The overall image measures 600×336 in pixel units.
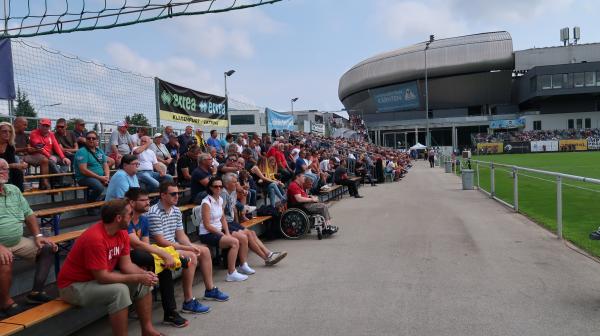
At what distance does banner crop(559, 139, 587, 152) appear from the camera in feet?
196

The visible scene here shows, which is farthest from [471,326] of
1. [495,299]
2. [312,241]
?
[312,241]

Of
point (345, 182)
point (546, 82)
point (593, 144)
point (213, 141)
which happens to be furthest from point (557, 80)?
point (213, 141)

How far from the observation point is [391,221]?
11.8m

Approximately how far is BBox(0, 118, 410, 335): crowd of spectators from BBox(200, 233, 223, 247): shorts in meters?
0.01

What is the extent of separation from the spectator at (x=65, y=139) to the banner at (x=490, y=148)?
191 feet

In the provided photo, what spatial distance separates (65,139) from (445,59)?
80076 millimetres

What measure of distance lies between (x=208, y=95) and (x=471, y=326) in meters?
11.7

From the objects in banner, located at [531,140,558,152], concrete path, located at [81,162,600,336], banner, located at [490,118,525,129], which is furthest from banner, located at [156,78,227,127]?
banner, located at [490,118,525,129]

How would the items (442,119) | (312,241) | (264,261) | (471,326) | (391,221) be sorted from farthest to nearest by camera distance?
(442,119) → (391,221) → (312,241) → (264,261) → (471,326)

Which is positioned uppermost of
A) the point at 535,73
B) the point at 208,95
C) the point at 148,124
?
the point at 535,73

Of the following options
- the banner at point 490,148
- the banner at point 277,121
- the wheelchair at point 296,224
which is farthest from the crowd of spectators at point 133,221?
the banner at point 490,148

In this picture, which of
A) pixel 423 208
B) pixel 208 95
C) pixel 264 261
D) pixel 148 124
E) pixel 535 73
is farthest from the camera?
pixel 535 73

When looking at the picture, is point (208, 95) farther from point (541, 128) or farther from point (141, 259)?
point (541, 128)

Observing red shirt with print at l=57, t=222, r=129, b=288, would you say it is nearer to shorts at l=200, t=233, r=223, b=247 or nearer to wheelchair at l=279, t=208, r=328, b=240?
shorts at l=200, t=233, r=223, b=247
